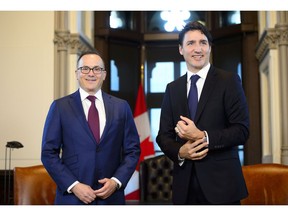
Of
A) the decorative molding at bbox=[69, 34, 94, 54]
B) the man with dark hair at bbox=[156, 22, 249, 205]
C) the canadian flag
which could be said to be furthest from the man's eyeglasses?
the canadian flag

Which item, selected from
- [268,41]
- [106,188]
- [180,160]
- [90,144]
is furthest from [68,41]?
[180,160]

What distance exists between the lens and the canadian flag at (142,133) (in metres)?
6.37

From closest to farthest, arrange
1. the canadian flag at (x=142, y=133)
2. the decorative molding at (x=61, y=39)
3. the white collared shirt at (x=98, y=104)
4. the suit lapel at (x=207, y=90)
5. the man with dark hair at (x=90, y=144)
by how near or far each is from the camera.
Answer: the suit lapel at (x=207, y=90) → the man with dark hair at (x=90, y=144) → the white collared shirt at (x=98, y=104) → the decorative molding at (x=61, y=39) → the canadian flag at (x=142, y=133)

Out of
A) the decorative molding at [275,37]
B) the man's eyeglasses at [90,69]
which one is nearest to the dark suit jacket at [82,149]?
the man's eyeglasses at [90,69]

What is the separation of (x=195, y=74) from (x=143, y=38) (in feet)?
18.3

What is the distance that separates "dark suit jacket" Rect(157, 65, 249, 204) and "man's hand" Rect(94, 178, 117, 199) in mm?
300

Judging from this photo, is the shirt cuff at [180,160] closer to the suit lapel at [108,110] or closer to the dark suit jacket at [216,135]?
the dark suit jacket at [216,135]

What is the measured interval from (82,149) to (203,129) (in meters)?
0.60

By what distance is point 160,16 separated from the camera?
782 cm

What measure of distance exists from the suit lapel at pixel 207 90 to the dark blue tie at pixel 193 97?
4cm

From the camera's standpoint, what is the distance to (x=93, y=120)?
2295 mm

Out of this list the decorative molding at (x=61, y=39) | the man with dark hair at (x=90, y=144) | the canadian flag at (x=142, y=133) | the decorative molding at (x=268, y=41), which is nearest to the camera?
the man with dark hair at (x=90, y=144)
